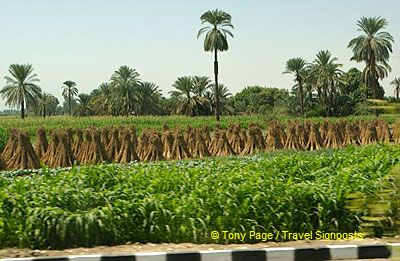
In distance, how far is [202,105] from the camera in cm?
6278

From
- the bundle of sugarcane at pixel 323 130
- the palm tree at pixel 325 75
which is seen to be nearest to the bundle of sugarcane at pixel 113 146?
the bundle of sugarcane at pixel 323 130

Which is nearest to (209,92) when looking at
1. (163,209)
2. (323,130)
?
(323,130)

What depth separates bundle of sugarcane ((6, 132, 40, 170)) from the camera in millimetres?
18172

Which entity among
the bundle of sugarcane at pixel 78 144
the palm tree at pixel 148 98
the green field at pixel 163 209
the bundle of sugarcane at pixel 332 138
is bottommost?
the green field at pixel 163 209

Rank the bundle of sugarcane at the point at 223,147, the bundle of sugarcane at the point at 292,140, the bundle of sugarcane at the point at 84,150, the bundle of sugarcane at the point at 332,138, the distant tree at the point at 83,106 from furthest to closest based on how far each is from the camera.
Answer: the distant tree at the point at 83,106 < the bundle of sugarcane at the point at 332,138 < the bundle of sugarcane at the point at 292,140 < the bundle of sugarcane at the point at 223,147 < the bundle of sugarcane at the point at 84,150

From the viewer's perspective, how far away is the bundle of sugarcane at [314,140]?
25445 mm

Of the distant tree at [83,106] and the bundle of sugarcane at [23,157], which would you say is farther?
the distant tree at [83,106]

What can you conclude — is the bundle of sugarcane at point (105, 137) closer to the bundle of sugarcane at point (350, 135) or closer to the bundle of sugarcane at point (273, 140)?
the bundle of sugarcane at point (273, 140)

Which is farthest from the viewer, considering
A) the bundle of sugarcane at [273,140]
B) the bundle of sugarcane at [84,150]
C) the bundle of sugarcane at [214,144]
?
the bundle of sugarcane at [273,140]

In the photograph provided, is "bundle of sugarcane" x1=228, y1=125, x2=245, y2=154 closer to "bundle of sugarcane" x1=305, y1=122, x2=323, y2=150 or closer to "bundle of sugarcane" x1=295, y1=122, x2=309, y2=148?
"bundle of sugarcane" x1=295, y1=122, x2=309, y2=148

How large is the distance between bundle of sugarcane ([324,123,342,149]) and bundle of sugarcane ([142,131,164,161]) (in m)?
8.51

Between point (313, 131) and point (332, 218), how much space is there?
61.4 feet

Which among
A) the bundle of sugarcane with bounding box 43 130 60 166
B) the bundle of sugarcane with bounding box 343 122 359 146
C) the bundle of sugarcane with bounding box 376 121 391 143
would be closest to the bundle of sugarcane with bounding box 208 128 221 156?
the bundle of sugarcane with bounding box 43 130 60 166

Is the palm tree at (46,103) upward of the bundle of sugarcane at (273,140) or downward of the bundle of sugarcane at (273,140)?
upward
